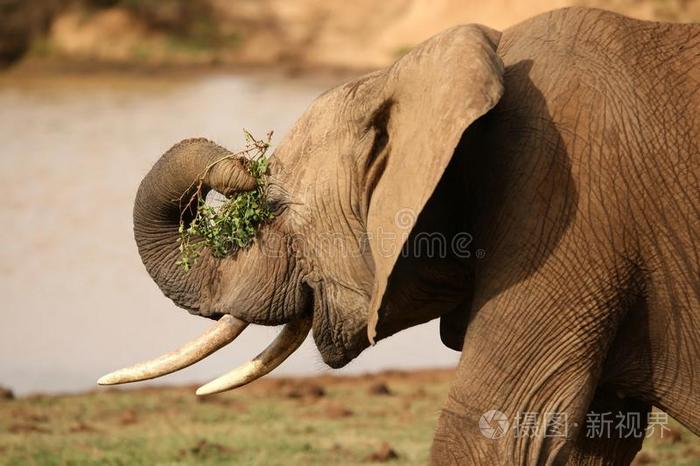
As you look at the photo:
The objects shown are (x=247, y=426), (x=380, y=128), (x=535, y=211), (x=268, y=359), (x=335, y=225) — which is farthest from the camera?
(x=247, y=426)

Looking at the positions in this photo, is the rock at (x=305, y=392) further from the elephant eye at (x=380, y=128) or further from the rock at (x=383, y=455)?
the elephant eye at (x=380, y=128)

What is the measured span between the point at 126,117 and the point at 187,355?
1777cm

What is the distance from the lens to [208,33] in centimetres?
3117

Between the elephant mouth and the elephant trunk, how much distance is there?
155 mm

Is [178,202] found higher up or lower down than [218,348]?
higher up

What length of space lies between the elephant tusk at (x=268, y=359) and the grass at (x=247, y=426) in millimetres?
2260

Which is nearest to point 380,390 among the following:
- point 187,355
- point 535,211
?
point 187,355

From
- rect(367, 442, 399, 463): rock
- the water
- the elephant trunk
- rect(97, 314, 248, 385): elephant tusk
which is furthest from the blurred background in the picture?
rect(367, 442, 399, 463): rock

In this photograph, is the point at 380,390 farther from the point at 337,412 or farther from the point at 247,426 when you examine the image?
the point at 247,426

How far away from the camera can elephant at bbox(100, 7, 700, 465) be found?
14.2 feet

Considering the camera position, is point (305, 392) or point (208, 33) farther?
point (208, 33)

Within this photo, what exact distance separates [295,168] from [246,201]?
0.70 feet

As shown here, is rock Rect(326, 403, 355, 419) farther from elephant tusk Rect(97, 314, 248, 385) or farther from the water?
elephant tusk Rect(97, 314, 248, 385)

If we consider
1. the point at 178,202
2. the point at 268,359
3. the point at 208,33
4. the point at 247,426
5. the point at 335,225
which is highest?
the point at 208,33
